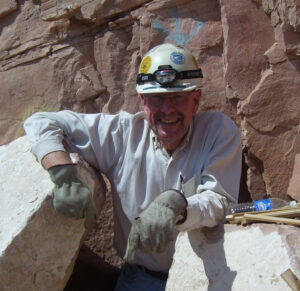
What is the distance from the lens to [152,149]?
2643 mm

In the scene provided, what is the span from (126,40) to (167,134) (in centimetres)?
126

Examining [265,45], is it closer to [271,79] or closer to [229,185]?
[271,79]

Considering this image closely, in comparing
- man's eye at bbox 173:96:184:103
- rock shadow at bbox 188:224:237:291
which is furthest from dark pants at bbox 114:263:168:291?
man's eye at bbox 173:96:184:103

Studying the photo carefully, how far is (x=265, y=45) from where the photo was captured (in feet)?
10.3

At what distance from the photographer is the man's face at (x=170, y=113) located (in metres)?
2.51

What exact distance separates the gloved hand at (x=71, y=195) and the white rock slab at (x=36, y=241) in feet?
0.20

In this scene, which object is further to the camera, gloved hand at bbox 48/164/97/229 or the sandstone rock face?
the sandstone rock face

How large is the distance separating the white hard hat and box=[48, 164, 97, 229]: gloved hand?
562 millimetres

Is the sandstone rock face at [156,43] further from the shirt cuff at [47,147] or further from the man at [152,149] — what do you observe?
the shirt cuff at [47,147]

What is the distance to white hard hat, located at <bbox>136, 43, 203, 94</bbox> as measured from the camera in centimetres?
249

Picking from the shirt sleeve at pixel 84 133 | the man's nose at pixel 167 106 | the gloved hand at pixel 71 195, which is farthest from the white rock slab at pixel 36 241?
the man's nose at pixel 167 106

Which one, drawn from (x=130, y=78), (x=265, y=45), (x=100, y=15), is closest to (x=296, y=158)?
(x=265, y=45)

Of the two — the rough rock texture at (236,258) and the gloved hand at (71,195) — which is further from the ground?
the gloved hand at (71,195)

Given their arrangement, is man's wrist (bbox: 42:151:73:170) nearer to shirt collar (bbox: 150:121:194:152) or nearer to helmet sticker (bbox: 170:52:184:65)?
shirt collar (bbox: 150:121:194:152)
